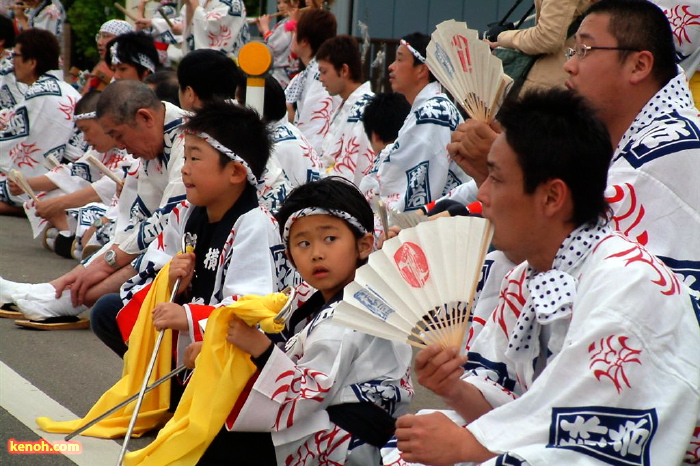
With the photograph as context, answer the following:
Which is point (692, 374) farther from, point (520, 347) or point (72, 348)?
point (72, 348)

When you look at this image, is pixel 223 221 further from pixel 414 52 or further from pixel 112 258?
pixel 414 52

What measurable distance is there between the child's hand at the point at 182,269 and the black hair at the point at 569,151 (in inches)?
75.9

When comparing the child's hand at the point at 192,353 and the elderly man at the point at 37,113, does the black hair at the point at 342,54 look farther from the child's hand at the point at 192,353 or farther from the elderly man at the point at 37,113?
the child's hand at the point at 192,353

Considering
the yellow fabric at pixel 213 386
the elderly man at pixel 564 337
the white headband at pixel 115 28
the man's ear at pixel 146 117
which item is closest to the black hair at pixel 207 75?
the man's ear at pixel 146 117

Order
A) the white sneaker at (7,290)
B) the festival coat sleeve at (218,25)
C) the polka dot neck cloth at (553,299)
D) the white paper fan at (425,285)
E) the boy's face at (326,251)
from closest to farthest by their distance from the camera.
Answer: the polka dot neck cloth at (553,299)
the white paper fan at (425,285)
the boy's face at (326,251)
the white sneaker at (7,290)
the festival coat sleeve at (218,25)

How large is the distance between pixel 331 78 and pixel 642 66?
4755 mm

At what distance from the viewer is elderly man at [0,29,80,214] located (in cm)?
885

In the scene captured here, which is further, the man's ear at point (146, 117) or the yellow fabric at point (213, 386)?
the man's ear at point (146, 117)

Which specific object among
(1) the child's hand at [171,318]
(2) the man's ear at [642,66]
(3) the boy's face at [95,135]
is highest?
(2) the man's ear at [642,66]

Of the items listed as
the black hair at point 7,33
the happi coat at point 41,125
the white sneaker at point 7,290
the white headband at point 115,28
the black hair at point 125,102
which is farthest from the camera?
the black hair at point 7,33

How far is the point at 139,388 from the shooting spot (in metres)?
3.93

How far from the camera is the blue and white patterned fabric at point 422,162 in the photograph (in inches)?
224

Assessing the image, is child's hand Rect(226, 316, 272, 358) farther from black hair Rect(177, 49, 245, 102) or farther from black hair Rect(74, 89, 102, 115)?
black hair Rect(74, 89, 102, 115)

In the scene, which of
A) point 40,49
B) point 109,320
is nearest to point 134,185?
point 109,320
